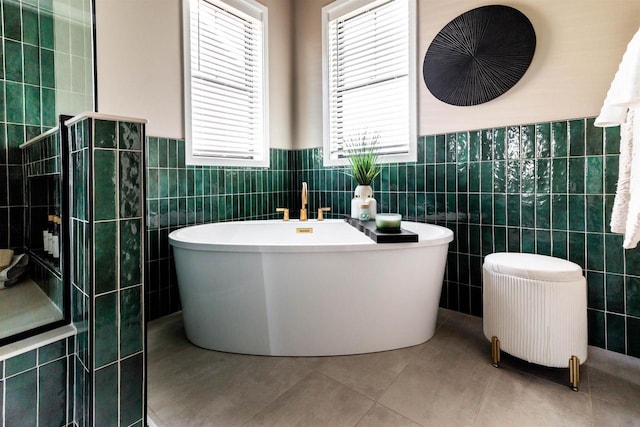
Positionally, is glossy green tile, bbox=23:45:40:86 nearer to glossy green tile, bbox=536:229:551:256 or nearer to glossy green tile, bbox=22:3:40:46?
glossy green tile, bbox=22:3:40:46

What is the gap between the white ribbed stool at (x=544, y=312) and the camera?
4.86 feet

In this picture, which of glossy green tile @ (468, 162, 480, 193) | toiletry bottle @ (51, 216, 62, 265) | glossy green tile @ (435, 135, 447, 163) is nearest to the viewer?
toiletry bottle @ (51, 216, 62, 265)

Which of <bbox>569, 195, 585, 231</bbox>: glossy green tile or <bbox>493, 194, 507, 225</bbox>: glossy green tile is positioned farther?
<bbox>493, 194, 507, 225</bbox>: glossy green tile

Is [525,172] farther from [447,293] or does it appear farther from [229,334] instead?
[229,334]

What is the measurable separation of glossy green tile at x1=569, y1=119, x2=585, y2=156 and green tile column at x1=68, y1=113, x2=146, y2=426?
2.24m

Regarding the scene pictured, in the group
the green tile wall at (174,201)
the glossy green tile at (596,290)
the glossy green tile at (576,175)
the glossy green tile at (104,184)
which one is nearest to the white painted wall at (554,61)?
the glossy green tile at (576,175)

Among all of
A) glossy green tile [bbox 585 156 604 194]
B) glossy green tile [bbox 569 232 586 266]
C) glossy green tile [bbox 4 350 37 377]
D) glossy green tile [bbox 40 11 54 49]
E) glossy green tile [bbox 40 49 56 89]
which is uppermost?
glossy green tile [bbox 40 11 54 49]

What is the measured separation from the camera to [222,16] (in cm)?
269

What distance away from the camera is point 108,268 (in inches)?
42.7

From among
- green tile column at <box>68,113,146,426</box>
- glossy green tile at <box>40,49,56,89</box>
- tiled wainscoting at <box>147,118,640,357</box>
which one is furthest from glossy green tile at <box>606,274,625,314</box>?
glossy green tile at <box>40,49,56,89</box>

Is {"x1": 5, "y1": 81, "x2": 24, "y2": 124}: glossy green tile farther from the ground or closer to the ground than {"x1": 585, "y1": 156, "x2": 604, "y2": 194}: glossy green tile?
farther from the ground

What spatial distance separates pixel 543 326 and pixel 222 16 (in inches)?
123

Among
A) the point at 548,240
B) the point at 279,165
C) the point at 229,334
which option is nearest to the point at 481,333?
the point at 548,240

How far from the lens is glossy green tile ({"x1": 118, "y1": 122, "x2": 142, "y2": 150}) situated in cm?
109
